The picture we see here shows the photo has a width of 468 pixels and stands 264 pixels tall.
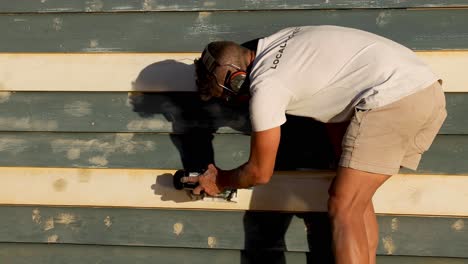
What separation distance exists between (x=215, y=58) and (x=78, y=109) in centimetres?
82

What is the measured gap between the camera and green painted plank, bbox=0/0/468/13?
2475 mm

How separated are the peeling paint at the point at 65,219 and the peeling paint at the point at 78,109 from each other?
49 centimetres

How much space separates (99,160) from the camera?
8.82ft

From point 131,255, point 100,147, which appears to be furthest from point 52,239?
point 100,147

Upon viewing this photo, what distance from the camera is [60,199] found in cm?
272

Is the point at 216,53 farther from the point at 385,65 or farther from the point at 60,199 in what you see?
the point at 60,199

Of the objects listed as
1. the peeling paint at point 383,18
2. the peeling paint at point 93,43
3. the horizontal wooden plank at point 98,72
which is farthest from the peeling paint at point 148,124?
the peeling paint at point 383,18

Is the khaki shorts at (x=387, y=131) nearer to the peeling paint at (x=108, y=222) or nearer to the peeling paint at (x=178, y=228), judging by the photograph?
the peeling paint at (x=178, y=228)

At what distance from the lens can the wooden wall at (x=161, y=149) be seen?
8.34 ft

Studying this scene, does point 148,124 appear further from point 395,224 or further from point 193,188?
point 395,224

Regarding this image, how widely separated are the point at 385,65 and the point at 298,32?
0.36 meters

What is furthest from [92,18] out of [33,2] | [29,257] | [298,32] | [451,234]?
[451,234]

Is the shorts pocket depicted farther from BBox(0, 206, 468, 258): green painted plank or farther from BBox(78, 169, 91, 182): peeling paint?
BBox(78, 169, 91, 182): peeling paint

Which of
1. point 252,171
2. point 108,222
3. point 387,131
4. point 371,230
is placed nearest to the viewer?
point 387,131
